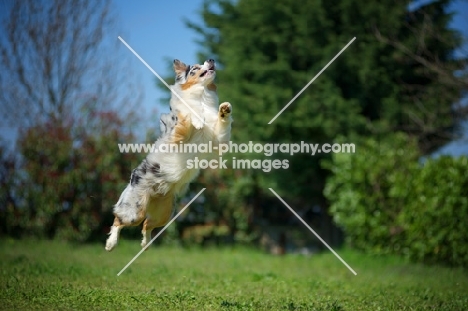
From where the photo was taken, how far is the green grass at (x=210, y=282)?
6.27 metres

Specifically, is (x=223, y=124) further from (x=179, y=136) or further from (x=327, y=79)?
(x=327, y=79)

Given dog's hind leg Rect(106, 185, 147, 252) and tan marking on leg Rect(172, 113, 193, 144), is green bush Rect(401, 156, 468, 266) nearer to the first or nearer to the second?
tan marking on leg Rect(172, 113, 193, 144)

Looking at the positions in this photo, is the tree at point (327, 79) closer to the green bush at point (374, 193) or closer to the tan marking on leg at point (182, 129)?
the green bush at point (374, 193)

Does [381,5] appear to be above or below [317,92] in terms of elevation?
above

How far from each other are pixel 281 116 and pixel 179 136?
9681 mm

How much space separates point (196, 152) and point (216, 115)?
47 cm

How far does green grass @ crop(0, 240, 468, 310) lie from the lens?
6.27 m

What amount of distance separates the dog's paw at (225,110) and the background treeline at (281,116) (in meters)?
7.34

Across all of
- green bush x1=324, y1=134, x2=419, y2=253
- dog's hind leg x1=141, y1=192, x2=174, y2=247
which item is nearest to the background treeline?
green bush x1=324, y1=134, x2=419, y2=253

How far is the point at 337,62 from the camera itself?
15891mm

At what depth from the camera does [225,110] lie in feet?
19.9

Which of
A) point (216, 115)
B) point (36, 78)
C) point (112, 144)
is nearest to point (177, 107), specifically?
point (216, 115)

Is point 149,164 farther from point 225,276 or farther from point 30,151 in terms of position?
point 30,151

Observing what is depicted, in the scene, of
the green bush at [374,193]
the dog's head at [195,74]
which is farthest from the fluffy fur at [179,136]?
the green bush at [374,193]
